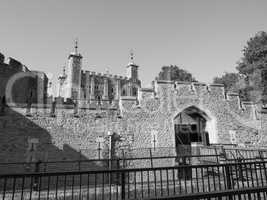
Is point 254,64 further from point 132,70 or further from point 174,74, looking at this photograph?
point 132,70

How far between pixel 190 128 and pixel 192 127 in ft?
0.54

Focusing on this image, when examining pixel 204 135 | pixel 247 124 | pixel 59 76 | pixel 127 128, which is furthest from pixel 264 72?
pixel 59 76

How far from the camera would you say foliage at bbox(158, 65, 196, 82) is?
106 ft

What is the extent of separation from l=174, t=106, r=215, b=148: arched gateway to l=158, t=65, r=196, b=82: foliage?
1884 cm

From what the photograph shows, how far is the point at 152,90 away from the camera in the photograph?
12.5 m


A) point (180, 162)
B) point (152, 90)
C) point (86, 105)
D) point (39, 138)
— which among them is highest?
point (152, 90)

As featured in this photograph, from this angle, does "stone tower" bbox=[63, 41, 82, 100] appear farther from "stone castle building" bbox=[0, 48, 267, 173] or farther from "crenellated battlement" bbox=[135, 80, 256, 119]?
"crenellated battlement" bbox=[135, 80, 256, 119]

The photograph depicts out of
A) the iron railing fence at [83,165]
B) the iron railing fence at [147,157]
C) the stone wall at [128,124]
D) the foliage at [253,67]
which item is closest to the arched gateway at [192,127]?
the stone wall at [128,124]

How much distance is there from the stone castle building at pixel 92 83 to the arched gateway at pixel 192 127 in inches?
917

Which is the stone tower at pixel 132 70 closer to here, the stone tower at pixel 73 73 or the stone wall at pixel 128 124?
the stone tower at pixel 73 73

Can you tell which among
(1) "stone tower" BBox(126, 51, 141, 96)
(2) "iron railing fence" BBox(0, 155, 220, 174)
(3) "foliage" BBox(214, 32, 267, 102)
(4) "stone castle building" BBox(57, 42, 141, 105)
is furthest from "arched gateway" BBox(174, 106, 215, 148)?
(1) "stone tower" BBox(126, 51, 141, 96)

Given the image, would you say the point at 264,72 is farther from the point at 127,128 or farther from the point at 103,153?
the point at 103,153

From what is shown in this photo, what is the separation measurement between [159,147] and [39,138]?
6.80 metres

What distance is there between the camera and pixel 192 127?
1423 centimetres
